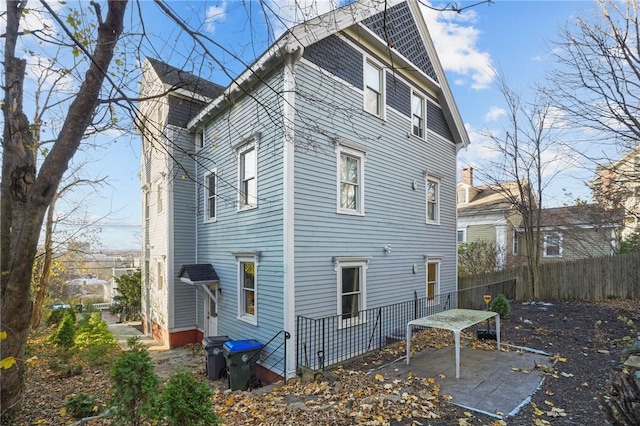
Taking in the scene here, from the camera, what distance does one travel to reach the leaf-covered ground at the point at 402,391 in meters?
4.52

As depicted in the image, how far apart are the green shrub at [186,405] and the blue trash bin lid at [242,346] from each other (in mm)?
4035

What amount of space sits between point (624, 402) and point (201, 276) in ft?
31.1

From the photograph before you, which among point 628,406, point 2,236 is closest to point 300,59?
point 2,236

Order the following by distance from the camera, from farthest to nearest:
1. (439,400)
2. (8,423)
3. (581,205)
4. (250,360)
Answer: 1. (581,205)
2. (250,360)
3. (439,400)
4. (8,423)

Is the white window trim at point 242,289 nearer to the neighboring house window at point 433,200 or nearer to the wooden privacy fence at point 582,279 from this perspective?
the neighboring house window at point 433,200

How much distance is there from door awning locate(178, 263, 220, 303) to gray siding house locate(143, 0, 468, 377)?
4 cm

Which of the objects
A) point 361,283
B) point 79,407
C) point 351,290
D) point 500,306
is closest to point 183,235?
point 351,290

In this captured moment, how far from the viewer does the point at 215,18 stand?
3.52 meters

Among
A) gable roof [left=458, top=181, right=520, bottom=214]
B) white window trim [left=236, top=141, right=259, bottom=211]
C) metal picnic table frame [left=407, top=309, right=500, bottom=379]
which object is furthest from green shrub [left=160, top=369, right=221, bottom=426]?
gable roof [left=458, top=181, right=520, bottom=214]

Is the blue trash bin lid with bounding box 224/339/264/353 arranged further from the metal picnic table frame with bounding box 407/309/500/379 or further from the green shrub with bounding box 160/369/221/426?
the green shrub with bounding box 160/369/221/426

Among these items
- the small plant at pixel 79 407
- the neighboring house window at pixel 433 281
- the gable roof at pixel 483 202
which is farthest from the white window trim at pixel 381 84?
the gable roof at pixel 483 202

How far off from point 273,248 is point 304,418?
3.85m

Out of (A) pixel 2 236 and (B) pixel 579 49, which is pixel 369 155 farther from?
(A) pixel 2 236

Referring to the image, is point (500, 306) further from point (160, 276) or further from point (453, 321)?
point (160, 276)
